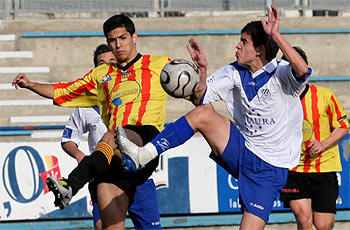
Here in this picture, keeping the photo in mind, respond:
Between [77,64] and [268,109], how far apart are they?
6.27 m

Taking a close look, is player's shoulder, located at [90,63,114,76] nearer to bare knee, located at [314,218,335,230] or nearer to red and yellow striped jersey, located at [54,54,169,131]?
red and yellow striped jersey, located at [54,54,169,131]

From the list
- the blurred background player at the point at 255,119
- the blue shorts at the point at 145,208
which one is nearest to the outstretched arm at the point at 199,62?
the blurred background player at the point at 255,119

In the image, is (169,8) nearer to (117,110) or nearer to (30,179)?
(30,179)

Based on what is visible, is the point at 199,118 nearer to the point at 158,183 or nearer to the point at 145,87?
the point at 145,87

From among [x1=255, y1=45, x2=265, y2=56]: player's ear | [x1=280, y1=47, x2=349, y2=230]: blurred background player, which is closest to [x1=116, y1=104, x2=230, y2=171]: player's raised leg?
[x1=255, y1=45, x2=265, y2=56]: player's ear

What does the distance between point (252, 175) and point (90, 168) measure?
143cm

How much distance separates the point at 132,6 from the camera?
1184 cm

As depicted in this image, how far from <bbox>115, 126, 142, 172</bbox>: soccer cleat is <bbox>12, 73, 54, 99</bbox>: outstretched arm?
142cm

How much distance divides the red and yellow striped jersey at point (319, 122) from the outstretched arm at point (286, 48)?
2704mm

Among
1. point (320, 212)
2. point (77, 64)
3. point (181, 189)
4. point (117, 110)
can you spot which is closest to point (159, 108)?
point (117, 110)

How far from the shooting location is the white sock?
514cm

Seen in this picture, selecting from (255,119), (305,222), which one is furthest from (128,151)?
(305,222)

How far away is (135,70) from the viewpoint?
20.0 feet

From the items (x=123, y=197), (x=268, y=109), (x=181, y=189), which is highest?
(x=268, y=109)
